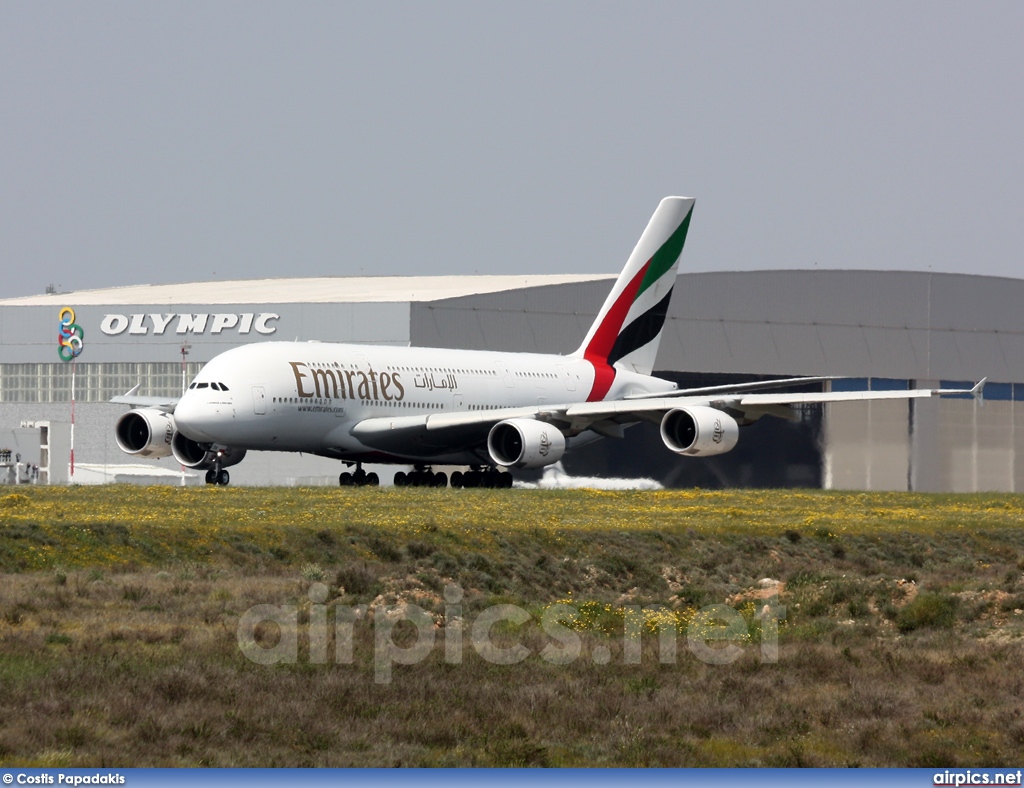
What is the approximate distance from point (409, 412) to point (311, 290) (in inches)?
1156

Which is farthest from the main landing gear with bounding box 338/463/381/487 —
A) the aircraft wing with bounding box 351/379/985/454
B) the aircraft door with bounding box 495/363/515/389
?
the aircraft door with bounding box 495/363/515/389

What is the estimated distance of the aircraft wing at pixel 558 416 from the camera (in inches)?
1778

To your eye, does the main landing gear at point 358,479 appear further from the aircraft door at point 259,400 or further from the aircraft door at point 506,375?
the aircraft door at point 259,400

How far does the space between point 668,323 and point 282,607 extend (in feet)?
155

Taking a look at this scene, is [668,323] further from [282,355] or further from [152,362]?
[282,355]

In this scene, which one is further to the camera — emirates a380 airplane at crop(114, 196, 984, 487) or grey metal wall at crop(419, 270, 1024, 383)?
grey metal wall at crop(419, 270, 1024, 383)

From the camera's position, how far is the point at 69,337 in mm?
67188

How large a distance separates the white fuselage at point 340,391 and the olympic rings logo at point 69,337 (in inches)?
895

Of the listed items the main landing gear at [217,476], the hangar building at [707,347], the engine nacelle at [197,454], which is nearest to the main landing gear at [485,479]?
the engine nacelle at [197,454]

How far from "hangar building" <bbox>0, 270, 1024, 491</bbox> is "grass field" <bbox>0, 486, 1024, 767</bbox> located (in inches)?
1027

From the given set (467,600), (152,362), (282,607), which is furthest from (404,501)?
(152,362)

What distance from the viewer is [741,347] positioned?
6988 centimetres

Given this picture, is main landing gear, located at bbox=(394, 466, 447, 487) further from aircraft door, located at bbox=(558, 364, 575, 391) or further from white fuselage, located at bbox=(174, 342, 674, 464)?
aircraft door, located at bbox=(558, 364, 575, 391)

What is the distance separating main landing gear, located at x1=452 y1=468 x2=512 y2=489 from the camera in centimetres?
4916
